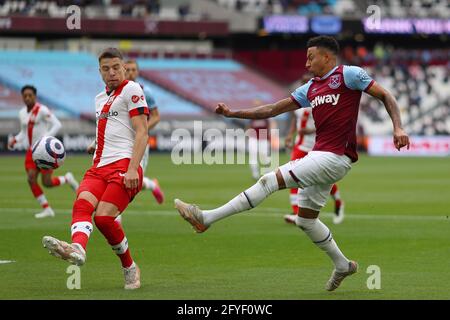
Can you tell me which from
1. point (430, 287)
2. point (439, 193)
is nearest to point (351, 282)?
point (430, 287)

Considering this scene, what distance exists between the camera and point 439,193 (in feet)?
82.1

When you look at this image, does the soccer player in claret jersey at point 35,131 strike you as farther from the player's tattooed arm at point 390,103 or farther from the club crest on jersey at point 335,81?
the player's tattooed arm at point 390,103

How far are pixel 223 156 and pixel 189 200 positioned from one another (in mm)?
23316

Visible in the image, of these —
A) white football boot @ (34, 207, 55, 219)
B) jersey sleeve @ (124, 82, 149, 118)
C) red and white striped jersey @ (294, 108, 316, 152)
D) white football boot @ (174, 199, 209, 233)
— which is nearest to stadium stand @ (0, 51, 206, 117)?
white football boot @ (34, 207, 55, 219)

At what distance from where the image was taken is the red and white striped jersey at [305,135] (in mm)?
17750

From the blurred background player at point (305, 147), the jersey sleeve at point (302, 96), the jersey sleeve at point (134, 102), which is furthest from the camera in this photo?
the blurred background player at point (305, 147)

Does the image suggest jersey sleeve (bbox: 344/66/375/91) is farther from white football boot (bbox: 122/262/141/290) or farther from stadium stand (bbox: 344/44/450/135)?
stadium stand (bbox: 344/44/450/135)

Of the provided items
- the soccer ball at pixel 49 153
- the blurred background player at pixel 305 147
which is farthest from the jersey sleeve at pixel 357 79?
the blurred background player at pixel 305 147

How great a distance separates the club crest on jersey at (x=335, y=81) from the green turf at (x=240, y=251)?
6.64 feet

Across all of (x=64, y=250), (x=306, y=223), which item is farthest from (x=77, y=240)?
(x=306, y=223)

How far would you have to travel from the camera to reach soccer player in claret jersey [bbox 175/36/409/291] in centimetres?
989

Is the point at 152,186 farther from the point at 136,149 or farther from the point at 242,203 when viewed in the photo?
the point at 242,203

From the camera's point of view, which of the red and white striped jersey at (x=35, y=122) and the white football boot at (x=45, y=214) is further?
the red and white striped jersey at (x=35, y=122)
